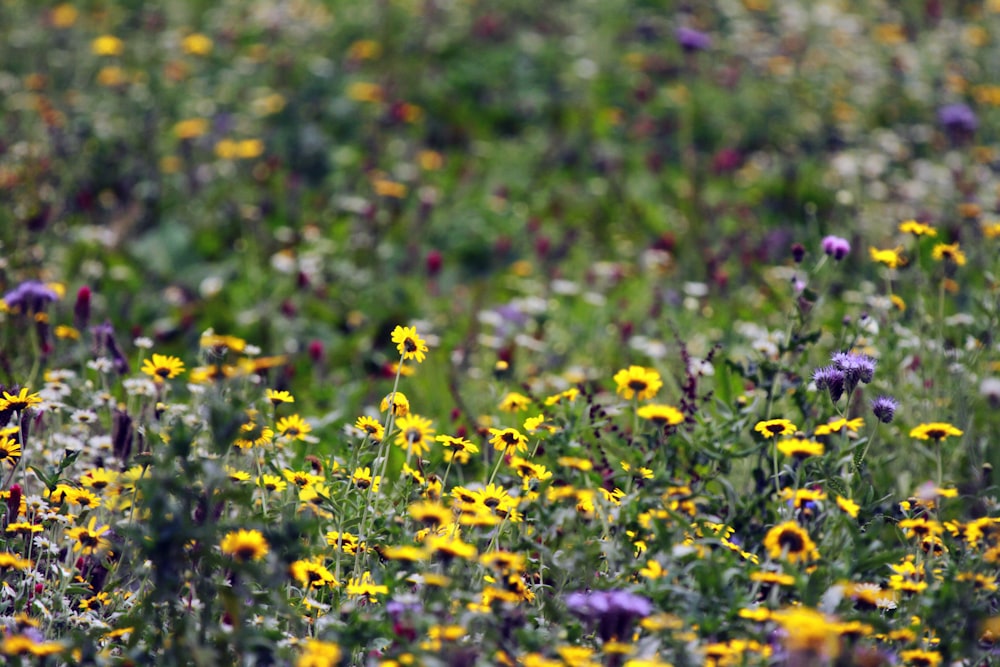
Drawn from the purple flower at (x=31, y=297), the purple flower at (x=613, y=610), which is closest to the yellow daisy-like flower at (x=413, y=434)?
the purple flower at (x=613, y=610)

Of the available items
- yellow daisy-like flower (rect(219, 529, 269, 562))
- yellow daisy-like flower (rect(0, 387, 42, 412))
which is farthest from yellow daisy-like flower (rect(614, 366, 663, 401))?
yellow daisy-like flower (rect(0, 387, 42, 412))

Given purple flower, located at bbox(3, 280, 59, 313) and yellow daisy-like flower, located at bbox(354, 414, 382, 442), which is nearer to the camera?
yellow daisy-like flower, located at bbox(354, 414, 382, 442)

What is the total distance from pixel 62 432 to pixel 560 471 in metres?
1.67

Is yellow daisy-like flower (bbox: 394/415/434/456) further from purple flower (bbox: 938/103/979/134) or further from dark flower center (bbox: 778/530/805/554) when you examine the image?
purple flower (bbox: 938/103/979/134)

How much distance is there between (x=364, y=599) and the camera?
2.55m

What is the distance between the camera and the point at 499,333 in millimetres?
4969

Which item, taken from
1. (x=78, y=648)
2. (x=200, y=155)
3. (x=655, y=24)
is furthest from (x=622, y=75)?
(x=78, y=648)

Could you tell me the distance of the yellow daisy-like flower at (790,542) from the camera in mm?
2141

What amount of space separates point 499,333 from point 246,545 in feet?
9.64

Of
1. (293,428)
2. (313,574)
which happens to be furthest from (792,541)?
(293,428)

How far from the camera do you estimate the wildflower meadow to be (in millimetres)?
2248

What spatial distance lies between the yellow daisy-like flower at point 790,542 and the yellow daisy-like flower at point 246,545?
0.98 metres

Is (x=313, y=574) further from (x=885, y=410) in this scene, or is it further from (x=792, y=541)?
(x=885, y=410)

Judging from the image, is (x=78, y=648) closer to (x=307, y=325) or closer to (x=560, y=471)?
(x=560, y=471)
